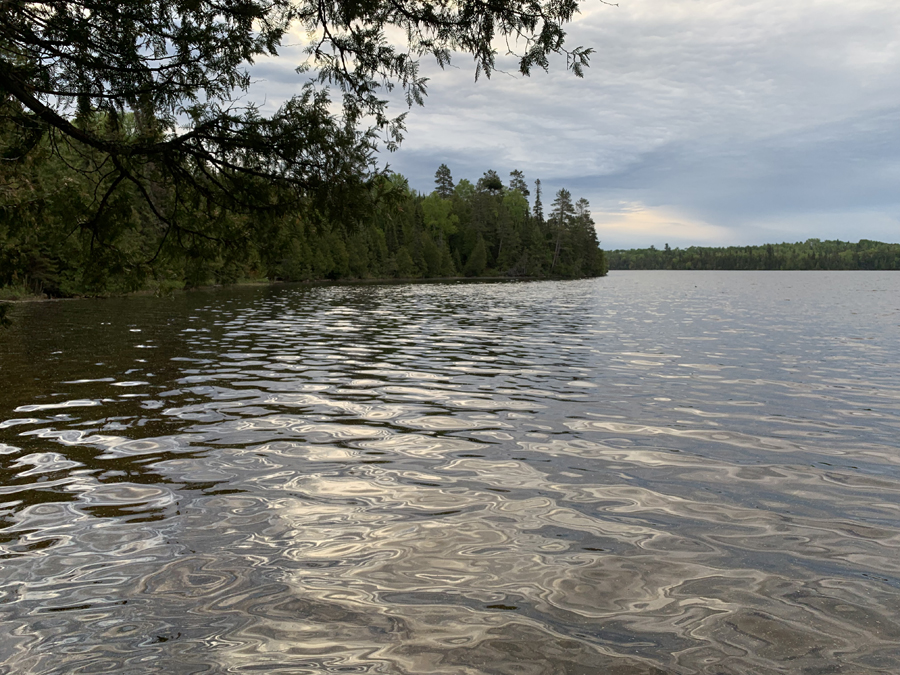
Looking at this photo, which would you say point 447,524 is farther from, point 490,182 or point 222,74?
point 490,182

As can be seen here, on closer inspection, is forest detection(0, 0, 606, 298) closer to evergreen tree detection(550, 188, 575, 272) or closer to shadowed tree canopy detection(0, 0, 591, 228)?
shadowed tree canopy detection(0, 0, 591, 228)

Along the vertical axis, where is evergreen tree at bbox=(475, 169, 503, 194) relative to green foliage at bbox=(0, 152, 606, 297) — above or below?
above

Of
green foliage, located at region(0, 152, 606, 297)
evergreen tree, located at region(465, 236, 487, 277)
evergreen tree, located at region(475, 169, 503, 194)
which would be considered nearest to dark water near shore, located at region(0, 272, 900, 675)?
green foliage, located at region(0, 152, 606, 297)

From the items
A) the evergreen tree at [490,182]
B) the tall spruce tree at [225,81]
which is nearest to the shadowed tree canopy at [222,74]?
the tall spruce tree at [225,81]

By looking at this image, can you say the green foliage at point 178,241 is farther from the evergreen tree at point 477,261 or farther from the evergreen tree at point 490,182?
the evergreen tree at point 490,182

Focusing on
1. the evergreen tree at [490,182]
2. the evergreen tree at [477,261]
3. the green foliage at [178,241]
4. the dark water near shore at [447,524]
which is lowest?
the dark water near shore at [447,524]

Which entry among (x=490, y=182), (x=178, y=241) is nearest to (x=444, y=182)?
(x=490, y=182)

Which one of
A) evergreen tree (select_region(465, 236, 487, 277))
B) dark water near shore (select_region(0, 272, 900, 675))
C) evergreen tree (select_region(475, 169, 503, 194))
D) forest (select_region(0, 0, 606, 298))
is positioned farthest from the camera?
evergreen tree (select_region(475, 169, 503, 194))

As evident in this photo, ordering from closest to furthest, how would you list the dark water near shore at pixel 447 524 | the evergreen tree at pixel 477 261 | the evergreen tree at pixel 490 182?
the dark water near shore at pixel 447 524 < the evergreen tree at pixel 477 261 < the evergreen tree at pixel 490 182

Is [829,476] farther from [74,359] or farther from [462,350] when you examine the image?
[74,359]

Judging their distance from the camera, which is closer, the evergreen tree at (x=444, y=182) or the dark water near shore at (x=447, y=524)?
the dark water near shore at (x=447, y=524)

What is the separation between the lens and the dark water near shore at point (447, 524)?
3.67 m

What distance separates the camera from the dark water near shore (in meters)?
3.67

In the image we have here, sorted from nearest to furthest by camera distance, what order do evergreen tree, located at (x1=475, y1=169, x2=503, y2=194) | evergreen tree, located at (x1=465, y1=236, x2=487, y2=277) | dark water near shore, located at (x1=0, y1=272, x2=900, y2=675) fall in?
dark water near shore, located at (x1=0, y1=272, x2=900, y2=675) → evergreen tree, located at (x1=465, y1=236, x2=487, y2=277) → evergreen tree, located at (x1=475, y1=169, x2=503, y2=194)
